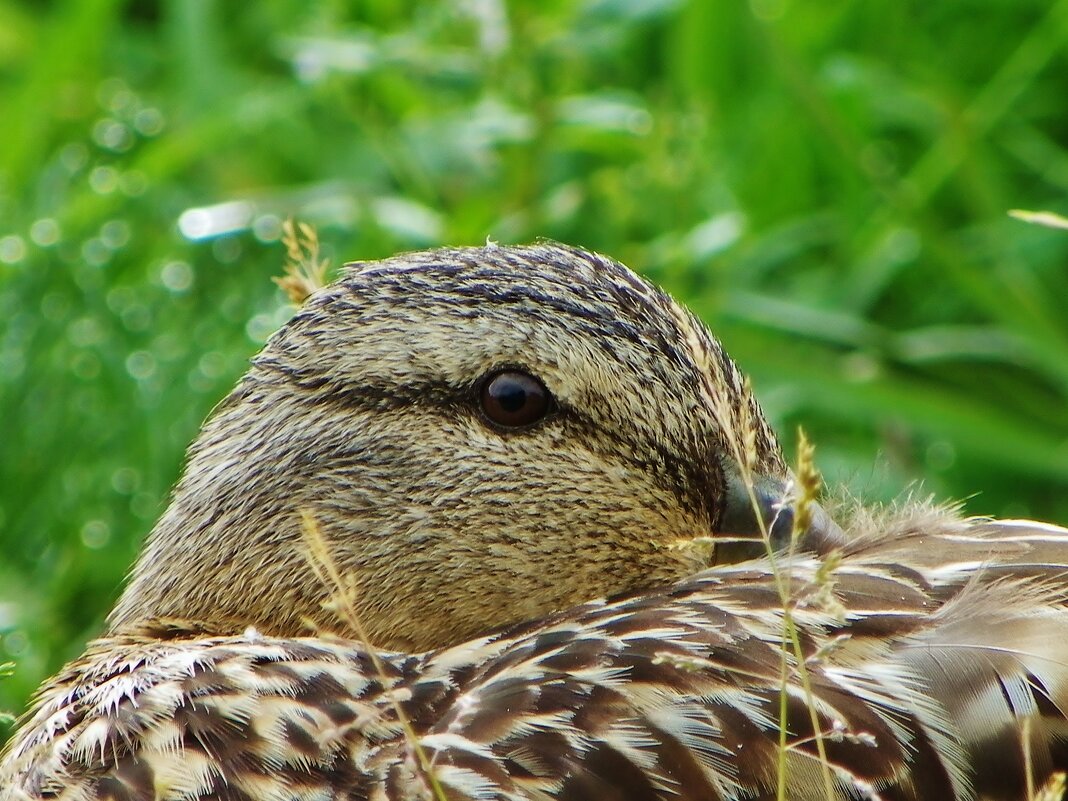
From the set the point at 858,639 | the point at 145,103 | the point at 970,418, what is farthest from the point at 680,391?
the point at 145,103

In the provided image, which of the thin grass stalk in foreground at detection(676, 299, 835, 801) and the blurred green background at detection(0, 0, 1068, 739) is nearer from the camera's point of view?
the thin grass stalk in foreground at detection(676, 299, 835, 801)

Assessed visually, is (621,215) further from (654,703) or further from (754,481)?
(654,703)

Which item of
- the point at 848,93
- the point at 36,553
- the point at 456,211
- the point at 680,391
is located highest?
the point at 848,93

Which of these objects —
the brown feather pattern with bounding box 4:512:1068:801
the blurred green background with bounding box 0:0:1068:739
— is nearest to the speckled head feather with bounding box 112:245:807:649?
the brown feather pattern with bounding box 4:512:1068:801

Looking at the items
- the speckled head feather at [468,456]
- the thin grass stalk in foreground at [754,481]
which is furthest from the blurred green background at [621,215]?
the thin grass stalk in foreground at [754,481]

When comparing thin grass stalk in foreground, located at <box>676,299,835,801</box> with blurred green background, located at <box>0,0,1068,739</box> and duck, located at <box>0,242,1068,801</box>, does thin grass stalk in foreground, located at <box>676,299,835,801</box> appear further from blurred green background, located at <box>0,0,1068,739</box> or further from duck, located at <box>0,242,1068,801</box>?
blurred green background, located at <box>0,0,1068,739</box>

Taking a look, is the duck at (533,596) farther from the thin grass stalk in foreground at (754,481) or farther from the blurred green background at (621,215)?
the blurred green background at (621,215)

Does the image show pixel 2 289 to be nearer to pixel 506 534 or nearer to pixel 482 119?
pixel 482 119
